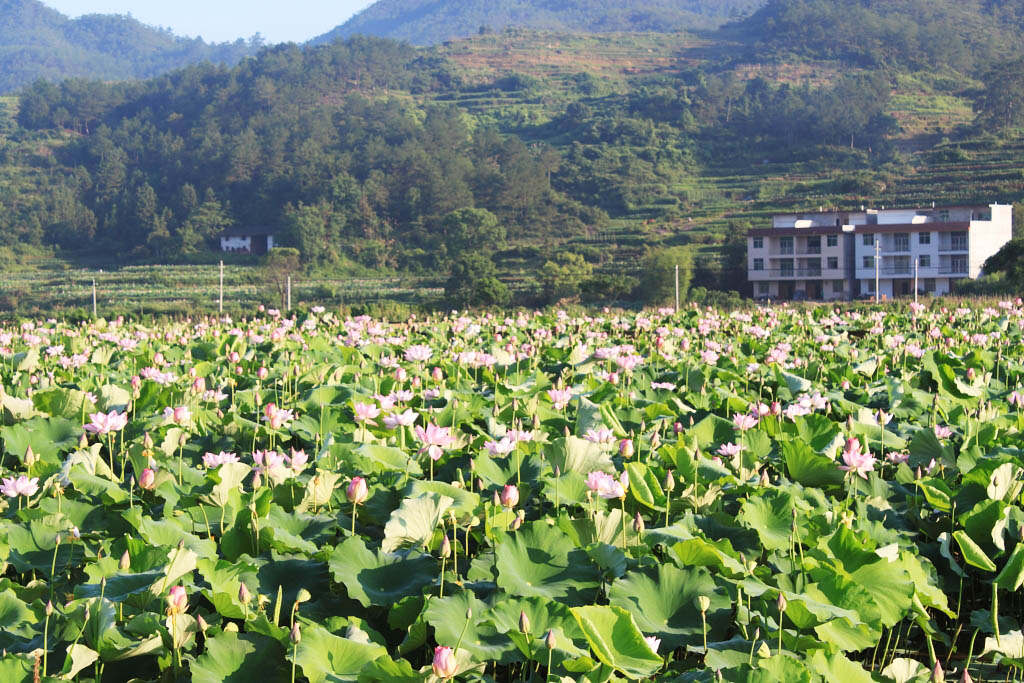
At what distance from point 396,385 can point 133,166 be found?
99.5 meters

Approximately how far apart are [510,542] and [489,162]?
86075mm

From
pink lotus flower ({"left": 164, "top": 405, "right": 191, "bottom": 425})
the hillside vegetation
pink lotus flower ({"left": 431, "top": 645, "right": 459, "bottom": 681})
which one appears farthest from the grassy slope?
pink lotus flower ({"left": 431, "top": 645, "right": 459, "bottom": 681})

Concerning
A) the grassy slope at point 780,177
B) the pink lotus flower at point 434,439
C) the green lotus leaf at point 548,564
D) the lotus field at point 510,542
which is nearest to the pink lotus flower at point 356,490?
the lotus field at point 510,542

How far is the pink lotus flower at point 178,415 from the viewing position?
12.5 feet

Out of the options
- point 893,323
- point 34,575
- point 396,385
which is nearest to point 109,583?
point 34,575

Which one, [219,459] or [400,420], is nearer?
[219,459]

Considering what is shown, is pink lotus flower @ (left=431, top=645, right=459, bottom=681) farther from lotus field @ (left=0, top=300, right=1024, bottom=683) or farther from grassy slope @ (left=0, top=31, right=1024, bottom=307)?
grassy slope @ (left=0, top=31, right=1024, bottom=307)

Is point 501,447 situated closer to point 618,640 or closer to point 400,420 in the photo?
point 400,420

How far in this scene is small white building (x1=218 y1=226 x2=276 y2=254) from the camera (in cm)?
7841

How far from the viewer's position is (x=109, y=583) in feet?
7.64

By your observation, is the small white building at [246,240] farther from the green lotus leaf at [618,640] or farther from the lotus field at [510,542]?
the green lotus leaf at [618,640]

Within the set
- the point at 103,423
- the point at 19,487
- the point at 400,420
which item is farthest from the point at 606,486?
the point at 103,423

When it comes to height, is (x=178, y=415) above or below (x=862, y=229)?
below

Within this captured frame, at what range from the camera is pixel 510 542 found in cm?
248
